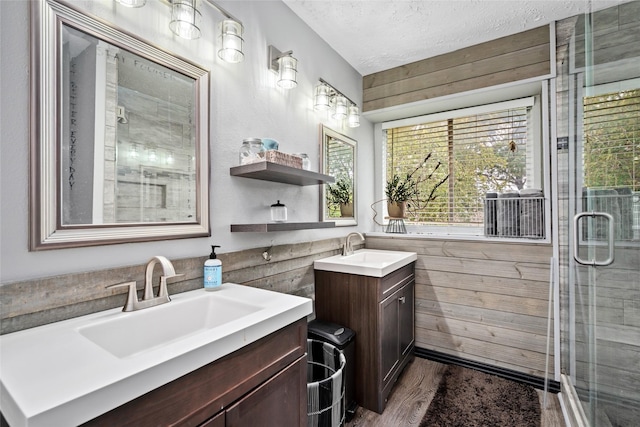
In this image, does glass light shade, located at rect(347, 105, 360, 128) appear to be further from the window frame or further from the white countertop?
the white countertop

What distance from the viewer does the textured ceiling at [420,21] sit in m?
1.93

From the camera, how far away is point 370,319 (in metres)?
1.87

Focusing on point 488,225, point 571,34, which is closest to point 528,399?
point 488,225

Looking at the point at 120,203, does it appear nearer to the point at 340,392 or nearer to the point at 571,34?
the point at 340,392

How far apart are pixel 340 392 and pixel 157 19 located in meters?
1.97

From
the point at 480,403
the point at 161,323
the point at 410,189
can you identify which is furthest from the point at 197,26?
the point at 480,403

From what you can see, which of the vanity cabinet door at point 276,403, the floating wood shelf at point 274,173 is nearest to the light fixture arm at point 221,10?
the floating wood shelf at point 274,173

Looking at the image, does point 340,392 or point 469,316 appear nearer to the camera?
point 340,392

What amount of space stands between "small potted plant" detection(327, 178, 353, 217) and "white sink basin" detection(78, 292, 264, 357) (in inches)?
51.0

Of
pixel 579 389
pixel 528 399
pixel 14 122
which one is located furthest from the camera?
pixel 528 399

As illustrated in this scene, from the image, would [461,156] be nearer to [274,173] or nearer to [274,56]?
[274,56]

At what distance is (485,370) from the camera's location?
2295 mm

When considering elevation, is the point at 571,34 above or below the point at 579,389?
above

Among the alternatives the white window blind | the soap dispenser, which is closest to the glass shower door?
the white window blind
